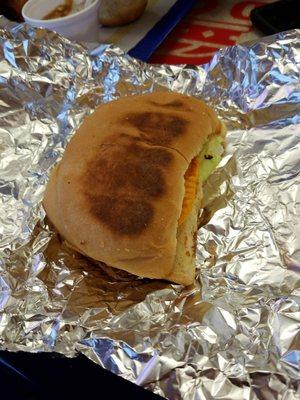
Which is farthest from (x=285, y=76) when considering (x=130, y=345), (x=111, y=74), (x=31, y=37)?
(x=130, y=345)

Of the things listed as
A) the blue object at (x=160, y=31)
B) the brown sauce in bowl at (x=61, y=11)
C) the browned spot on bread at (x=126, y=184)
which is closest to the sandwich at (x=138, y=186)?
the browned spot on bread at (x=126, y=184)

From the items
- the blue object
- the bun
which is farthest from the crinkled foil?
the bun

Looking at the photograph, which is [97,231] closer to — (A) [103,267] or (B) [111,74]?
(A) [103,267]

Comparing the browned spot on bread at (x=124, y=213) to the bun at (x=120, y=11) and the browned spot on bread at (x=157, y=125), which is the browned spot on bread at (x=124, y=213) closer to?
the browned spot on bread at (x=157, y=125)

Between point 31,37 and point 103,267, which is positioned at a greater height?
point 31,37

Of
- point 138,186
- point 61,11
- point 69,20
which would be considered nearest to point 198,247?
point 138,186

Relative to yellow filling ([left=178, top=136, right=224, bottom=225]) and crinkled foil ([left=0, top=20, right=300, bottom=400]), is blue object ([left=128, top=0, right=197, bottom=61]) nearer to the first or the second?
crinkled foil ([left=0, top=20, right=300, bottom=400])
